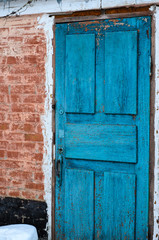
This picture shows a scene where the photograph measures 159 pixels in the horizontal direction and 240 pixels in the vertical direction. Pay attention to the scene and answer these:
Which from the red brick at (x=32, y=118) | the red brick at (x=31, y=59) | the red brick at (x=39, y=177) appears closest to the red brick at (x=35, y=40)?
the red brick at (x=31, y=59)

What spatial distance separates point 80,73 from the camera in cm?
306

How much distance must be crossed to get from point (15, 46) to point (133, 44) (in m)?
1.30

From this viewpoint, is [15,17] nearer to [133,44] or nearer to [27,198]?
[133,44]

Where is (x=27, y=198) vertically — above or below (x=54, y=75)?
below

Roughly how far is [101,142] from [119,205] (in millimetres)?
646

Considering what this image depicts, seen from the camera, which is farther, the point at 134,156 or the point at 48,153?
the point at 48,153

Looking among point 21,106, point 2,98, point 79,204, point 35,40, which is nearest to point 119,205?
point 79,204

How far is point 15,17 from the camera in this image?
333cm

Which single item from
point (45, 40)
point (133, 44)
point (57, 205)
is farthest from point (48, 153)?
point (133, 44)

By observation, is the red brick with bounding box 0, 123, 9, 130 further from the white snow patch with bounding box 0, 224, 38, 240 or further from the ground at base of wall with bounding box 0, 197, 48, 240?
the white snow patch with bounding box 0, 224, 38, 240

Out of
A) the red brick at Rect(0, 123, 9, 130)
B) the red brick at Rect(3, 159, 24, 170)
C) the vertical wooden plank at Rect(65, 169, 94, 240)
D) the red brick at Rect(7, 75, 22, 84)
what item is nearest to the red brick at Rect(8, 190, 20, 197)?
the red brick at Rect(3, 159, 24, 170)

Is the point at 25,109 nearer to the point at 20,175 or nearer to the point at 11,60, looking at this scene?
the point at 11,60

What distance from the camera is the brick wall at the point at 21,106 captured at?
128 inches

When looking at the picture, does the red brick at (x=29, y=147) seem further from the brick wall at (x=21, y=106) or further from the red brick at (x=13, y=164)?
the red brick at (x=13, y=164)
